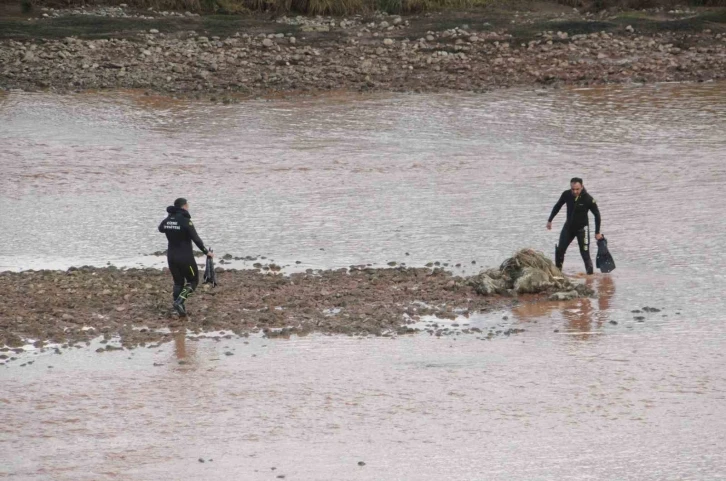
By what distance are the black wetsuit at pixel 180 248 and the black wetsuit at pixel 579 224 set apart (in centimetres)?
536

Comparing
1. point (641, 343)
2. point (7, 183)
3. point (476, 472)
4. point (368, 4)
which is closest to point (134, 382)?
point (476, 472)

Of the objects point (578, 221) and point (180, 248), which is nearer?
point (180, 248)

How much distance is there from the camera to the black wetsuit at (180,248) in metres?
14.5

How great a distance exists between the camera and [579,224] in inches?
657

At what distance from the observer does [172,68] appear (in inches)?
1298

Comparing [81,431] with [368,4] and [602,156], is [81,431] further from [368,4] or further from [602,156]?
[368,4]

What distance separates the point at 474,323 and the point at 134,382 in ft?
14.3

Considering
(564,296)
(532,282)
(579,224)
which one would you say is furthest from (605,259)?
(532,282)

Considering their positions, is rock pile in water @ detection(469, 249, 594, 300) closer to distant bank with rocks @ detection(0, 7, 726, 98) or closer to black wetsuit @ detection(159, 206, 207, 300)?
black wetsuit @ detection(159, 206, 207, 300)

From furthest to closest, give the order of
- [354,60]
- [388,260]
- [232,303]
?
[354,60], [388,260], [232,303]

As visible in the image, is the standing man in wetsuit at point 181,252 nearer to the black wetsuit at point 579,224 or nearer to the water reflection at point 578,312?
the water reflection at point 578,312

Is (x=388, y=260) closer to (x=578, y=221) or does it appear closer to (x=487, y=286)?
(x=487, y=286)

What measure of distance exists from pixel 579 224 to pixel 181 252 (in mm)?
5761

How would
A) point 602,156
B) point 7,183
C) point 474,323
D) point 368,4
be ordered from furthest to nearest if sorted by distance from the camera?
point 368,4 < point 602,156 < point 7,183 < point 474,323
